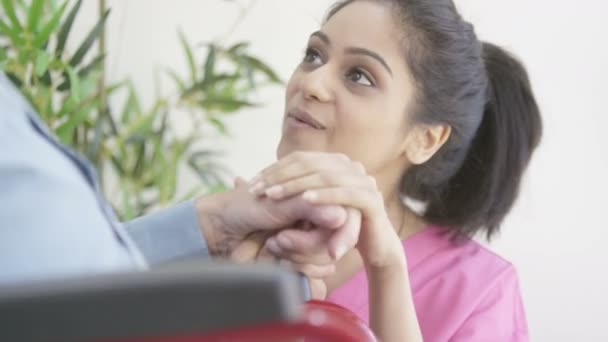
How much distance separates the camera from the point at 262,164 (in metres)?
1.93

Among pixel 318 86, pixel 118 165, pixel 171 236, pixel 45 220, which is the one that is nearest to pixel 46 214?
pixel 45 220

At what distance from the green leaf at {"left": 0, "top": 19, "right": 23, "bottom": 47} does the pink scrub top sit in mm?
657

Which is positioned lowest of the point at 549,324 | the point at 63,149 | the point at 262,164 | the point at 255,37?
the point at 549,324

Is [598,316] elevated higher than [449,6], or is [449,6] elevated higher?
[449,6]

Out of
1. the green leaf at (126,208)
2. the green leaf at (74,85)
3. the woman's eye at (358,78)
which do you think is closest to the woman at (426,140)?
the woman's eye at (358,78)

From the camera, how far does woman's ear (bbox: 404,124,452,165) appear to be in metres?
1.04

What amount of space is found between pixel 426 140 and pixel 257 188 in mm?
416

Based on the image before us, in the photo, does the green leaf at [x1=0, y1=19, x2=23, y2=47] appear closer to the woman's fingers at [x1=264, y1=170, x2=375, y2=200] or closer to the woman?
the woman

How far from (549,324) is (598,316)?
105 millimetres

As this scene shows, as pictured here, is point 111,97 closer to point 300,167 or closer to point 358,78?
point 358,78

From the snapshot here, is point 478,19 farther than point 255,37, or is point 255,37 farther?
point 255,37

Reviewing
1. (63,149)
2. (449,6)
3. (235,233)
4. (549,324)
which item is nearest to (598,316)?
(549,324)

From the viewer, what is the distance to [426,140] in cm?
107

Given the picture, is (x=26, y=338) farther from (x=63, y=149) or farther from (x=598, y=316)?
(x=598, y=316)
